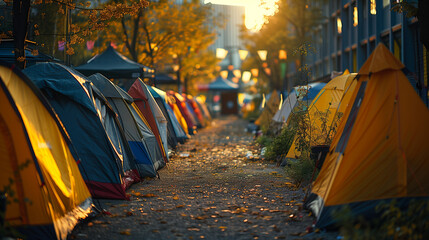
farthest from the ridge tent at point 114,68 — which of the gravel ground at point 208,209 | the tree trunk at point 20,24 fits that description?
the tree trunk at point 20,24

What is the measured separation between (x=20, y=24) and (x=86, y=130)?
245cm

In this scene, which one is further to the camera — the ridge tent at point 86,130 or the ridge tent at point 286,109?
the ridge tent at point 286,109

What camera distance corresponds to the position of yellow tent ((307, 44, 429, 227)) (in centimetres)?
689

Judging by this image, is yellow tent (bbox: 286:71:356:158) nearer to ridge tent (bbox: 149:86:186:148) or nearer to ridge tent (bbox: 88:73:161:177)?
ridge tent (bbox: 88:73:161:177)

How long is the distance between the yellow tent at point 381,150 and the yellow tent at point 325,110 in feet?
14.9

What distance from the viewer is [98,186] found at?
30.5ft

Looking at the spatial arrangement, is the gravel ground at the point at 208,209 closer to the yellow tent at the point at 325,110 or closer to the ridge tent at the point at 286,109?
the yellow tent at the point at 325,110

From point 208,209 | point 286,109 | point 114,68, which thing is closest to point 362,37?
point 286,109

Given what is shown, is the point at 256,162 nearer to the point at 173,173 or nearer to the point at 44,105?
the point at 173,173

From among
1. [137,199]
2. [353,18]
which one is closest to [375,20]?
[353,18]

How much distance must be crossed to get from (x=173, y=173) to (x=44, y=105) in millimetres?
5974

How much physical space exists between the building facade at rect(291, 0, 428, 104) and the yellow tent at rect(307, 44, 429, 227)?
3.92 meters

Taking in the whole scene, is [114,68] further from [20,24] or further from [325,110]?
[20,24]

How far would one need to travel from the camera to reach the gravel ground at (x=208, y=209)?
7.04 meters
